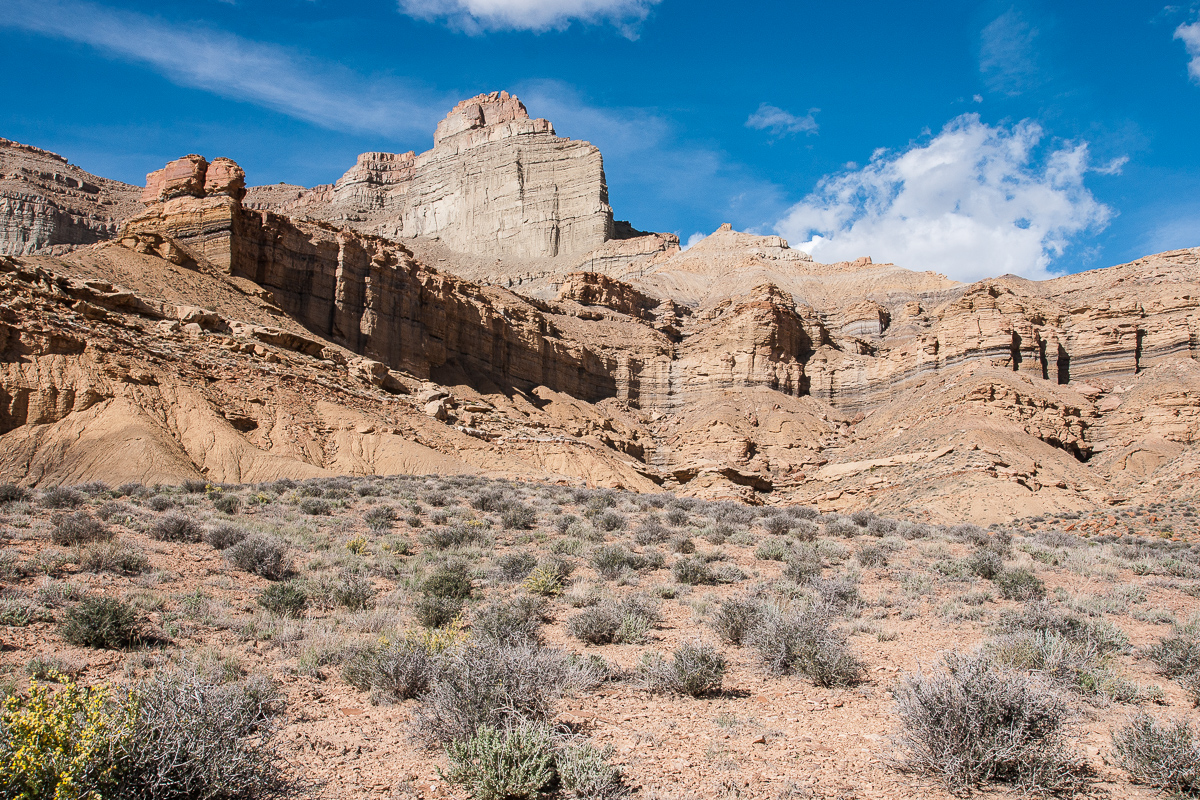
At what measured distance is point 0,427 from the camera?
21469mm

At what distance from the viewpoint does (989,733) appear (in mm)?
4555

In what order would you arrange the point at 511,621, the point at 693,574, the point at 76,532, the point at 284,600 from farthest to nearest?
the point at 693,574 < the point at 76,532 < the point at 284,600 < the point at 511,621

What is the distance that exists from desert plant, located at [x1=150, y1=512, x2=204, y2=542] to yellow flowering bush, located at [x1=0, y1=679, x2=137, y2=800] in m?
7.75

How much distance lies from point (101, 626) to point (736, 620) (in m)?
6.47

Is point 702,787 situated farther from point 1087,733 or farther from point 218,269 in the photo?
point 218,269

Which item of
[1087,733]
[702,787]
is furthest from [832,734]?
[1087,733]

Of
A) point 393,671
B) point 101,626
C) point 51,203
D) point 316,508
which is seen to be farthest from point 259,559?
point 51,203

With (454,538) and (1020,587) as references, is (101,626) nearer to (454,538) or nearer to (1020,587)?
(454,538)

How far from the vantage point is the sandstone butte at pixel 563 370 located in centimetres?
2555

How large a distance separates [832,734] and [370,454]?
2725 centimetres

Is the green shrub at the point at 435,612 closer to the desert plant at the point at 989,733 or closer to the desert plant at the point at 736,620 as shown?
the desert plant at the point at 736,620

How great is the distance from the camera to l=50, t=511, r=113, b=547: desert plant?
950 centimetres

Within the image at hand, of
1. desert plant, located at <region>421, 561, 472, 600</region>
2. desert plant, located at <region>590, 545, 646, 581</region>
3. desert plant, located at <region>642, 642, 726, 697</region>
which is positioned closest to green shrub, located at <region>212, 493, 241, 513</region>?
desert plant, located at <region>421, 561, 472, 600</region>

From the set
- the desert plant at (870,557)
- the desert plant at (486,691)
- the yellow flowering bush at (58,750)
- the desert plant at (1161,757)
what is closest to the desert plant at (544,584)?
the desert plant at (486,691)
